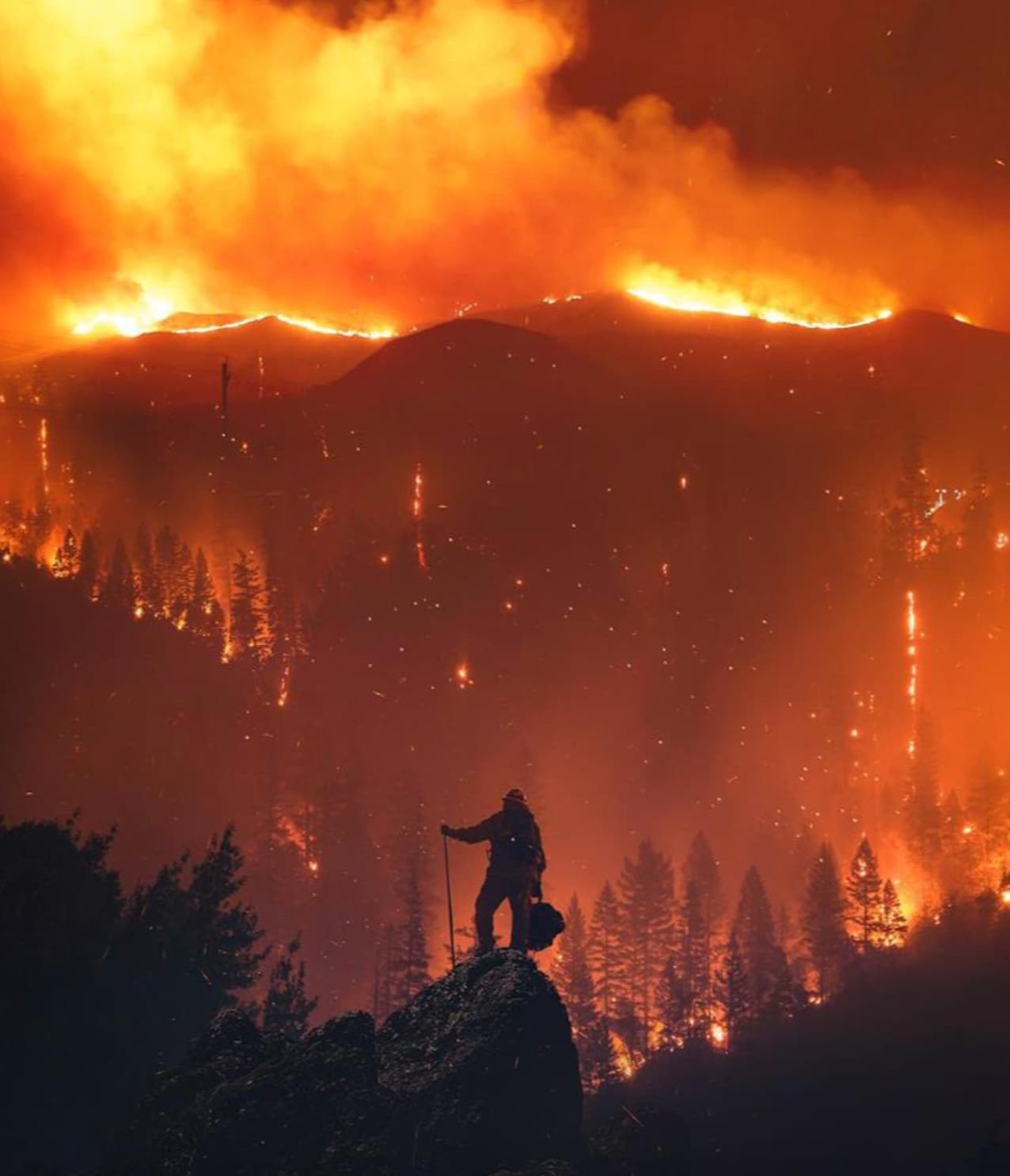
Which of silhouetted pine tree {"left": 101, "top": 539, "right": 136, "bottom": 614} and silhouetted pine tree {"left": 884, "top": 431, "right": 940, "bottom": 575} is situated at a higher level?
silhouetted pine tree {"left": 884, "top": 431, "right": 940, "bottom": 575}

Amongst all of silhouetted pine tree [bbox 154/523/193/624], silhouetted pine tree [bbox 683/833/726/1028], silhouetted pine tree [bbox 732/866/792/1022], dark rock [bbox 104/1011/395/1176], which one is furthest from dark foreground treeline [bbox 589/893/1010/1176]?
silhouetted pine tree [bbox 154/523/193/624]

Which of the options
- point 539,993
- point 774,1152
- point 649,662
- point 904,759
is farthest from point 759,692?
point 539,993

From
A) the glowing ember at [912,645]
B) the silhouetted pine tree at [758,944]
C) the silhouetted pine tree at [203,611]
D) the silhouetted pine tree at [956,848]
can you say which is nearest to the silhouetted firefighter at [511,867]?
the silhouetted pine tree at [758,944]

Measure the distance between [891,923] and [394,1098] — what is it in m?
54.8

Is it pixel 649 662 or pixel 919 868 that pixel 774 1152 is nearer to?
pixel 919 868

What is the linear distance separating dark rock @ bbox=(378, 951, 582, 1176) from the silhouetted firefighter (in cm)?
213

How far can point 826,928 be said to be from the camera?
67.1 metres

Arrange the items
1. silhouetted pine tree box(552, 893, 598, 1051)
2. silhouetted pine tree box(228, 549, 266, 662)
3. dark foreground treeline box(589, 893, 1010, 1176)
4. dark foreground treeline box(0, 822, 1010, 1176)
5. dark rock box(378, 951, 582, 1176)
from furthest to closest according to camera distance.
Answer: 1. silhouetted pine tree box(228, 549, 266, 662)
2. silhouetted pine tree box(552, 893, 598, 1051)
3. dark foreground treeline box(589, 893, 1010, 1176)
4. dark foreground treeline box(0, 822, 1010, 1176)
5. dark rock box(378, 951, 582, 1176)

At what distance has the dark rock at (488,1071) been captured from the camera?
14672mm

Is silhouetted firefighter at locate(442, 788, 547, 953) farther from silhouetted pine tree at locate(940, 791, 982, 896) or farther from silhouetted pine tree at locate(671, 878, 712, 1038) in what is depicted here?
silhouetted pine tree at locate(940, 791, 982, 896)

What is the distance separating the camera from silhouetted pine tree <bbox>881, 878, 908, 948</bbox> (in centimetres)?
5909

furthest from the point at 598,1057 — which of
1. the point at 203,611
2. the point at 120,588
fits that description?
the point at 120,588

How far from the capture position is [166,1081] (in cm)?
1662

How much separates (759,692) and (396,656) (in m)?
58.9
